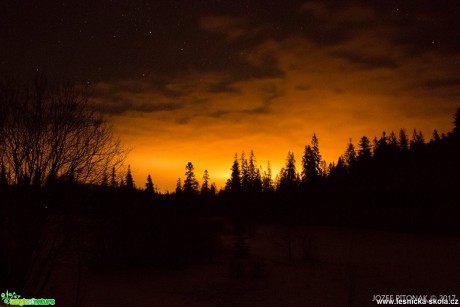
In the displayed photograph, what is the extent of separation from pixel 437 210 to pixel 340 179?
1792 cm

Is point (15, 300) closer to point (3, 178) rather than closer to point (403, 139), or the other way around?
point (3, 178)

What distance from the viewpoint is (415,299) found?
19453mm

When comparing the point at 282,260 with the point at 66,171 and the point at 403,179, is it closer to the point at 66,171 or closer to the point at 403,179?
the point at 66,171

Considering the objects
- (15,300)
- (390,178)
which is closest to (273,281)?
(15,300)

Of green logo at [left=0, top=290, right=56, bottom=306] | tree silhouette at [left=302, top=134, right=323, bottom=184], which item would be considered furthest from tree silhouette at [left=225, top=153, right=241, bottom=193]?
green logo at [left=0, top=290, right=56, bottom=306]

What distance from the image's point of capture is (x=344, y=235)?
4991cm

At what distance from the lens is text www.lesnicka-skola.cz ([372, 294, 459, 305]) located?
18.9 meters

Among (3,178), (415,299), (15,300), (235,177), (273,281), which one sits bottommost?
(415,299)

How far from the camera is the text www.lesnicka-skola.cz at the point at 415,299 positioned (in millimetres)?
18922

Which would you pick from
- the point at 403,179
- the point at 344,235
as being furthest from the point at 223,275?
the point at 403,179

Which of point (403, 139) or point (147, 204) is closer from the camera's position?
point (147, 204)

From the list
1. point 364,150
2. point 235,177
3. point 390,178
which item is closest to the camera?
point 390,178

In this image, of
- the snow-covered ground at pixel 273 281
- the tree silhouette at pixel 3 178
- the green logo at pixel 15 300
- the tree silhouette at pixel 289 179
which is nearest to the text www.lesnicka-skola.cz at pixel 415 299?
the snow-covered ground at pixel 273 281

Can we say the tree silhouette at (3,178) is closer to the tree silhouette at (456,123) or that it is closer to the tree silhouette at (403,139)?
the tree silhouette at (456,123)
